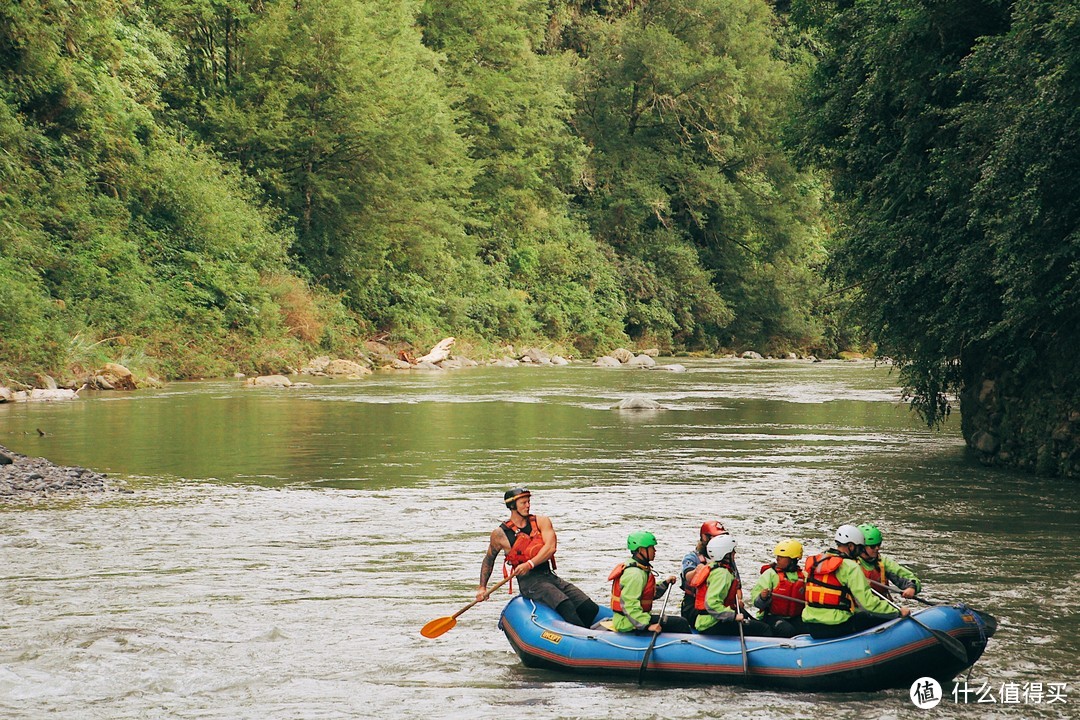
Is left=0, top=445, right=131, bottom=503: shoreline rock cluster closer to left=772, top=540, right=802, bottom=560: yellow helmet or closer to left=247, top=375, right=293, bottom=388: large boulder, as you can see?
left=772, top=540, right=802, bottom=560: yellow helmet

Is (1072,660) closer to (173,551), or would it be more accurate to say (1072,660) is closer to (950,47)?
(173,551)

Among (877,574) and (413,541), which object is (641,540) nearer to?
(877,574)

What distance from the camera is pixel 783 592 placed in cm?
888

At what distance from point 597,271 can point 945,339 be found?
136ft

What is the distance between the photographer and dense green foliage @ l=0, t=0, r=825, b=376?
34344 mm

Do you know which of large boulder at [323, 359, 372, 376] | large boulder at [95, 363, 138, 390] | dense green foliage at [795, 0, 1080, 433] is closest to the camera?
dense green foliage at [795, 0, 1080, 433]

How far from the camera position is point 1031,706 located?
313 inches

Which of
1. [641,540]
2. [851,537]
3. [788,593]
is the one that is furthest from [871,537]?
[641,540]

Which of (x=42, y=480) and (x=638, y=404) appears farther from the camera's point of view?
(x=638, y=404)

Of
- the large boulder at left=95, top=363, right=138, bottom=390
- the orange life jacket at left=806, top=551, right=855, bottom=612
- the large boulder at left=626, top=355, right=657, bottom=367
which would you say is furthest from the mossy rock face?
the large boulder at left=626, top=355, right=657, bottom=367

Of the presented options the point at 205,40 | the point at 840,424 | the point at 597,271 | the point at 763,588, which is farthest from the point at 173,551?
the point at 597,271

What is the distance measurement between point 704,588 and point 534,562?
134cm

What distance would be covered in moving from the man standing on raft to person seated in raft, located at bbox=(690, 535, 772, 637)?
975mm

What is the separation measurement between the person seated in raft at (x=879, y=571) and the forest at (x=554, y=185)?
636cm
